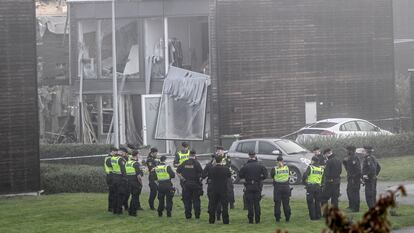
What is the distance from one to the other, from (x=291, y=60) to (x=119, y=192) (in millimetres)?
19295

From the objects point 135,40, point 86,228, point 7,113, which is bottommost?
point 86,228

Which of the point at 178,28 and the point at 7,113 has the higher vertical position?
the point at 178,28

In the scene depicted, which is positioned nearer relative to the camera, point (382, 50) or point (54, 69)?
point (382, 50)

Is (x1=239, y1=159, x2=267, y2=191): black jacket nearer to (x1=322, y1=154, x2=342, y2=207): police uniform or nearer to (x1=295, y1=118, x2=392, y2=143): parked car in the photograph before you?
(x1=322, y1=154, x2=342, y2=207): police uniform

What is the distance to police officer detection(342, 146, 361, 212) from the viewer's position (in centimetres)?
2109

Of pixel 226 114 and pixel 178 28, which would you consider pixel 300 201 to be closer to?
pixel 226 114

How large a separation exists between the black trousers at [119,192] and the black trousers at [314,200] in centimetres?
432

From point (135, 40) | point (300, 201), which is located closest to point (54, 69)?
point (135, 40)

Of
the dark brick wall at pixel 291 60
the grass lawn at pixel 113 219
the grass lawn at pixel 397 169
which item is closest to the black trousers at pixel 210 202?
the grass lawn at pixel 113 219

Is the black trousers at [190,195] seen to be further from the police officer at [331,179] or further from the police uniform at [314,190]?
the police officer at [331,179]

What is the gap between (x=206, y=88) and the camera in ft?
128

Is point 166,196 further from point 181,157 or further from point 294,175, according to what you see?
point 294,175

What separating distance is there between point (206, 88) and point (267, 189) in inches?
487

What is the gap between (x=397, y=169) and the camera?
97.2ft
